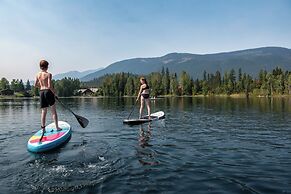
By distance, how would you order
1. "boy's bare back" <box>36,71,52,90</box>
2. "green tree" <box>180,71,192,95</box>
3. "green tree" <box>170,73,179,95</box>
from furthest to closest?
1. "green tree" <box>180,71,192,95</box>
2. "green tree" <box>170,73,179,95</box>
3. "boy's bare back" <box>36,71,52,90</box>

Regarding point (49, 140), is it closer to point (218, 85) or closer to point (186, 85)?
point (186, 85)

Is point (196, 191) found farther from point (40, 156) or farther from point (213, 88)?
point (213, 88)

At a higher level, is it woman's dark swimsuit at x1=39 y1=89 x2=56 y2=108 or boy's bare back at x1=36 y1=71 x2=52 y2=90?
boy's bare back at x1=36 y1=71 x2=52 y2=90

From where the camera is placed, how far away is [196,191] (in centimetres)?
725

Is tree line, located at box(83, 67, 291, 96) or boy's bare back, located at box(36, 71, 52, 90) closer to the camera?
boy's bare back, located at box(36, 71, 52, 90)

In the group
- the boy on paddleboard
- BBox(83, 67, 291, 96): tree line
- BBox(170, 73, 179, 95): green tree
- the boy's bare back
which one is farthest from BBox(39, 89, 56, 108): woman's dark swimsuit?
BBox(170, 73, 179, 95): green tree

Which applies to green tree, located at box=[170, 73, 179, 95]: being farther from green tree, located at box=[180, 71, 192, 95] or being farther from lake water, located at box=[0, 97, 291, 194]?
lake water, located at box=[0, 97, 291, 194]

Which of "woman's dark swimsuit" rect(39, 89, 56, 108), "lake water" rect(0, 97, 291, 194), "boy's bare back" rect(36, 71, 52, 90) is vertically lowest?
"lake water" rect(0, 97, 291, 194)

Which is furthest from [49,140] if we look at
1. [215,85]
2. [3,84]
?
[3,84]

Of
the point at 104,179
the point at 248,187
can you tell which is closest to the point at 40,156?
the point at 104,179

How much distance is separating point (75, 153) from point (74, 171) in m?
2.62

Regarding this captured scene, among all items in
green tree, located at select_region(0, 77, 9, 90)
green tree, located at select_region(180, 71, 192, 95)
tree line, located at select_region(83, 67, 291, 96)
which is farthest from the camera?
green tree, located at select_region(0, 77, 9, 90)

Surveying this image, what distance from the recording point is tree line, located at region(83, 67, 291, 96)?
14486 cm

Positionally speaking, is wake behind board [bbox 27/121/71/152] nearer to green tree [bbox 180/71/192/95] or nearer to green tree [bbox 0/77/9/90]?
green tree [bbox 180/71/192/95]
